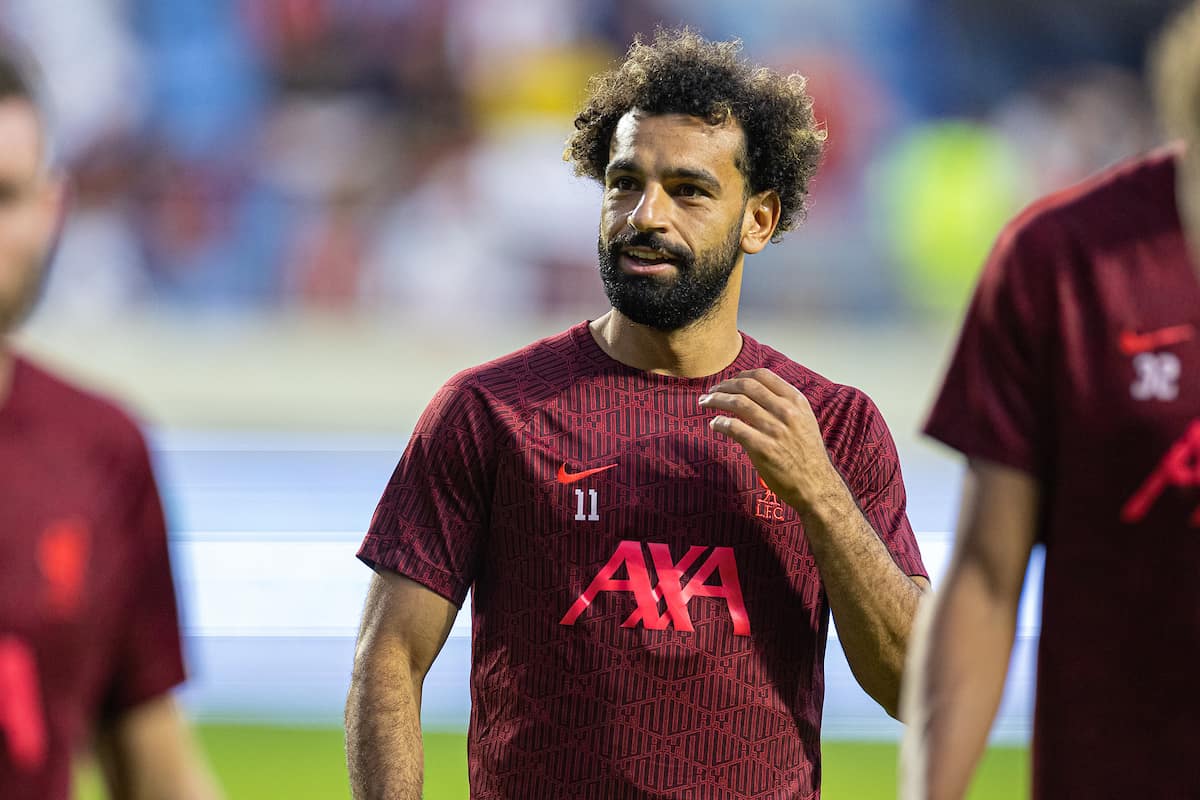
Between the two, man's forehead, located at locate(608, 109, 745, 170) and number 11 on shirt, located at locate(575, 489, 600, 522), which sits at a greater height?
man's forehead, located at locate(608, 109, 745, 170)

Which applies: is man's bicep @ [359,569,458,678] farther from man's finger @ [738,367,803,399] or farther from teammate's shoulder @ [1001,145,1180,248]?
teammate's shoulder @ [1001,145,1180,248]

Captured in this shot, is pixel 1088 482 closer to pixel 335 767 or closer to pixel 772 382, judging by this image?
pixel 772 382

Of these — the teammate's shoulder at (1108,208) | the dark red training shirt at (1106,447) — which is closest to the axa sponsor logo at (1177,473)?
the dark red training shirt at (1106,447)

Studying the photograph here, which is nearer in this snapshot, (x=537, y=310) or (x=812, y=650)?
(x=812, y=650)

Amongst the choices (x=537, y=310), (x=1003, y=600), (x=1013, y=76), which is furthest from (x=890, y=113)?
(x=1003, y=600)

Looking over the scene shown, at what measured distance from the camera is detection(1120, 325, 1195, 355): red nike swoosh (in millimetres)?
1900

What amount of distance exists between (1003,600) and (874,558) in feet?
3.53

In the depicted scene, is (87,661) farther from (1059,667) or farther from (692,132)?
(692,132)

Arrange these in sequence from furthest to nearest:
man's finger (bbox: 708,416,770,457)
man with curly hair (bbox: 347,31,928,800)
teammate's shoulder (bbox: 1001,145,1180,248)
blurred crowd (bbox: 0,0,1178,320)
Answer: blurred crowd (bbox: 0,0,1178,320)
man with curly hair (bbox: 347,31,928,800)
man's finger (bbox: 708,416,770,457)
teammate's shoulder (bbox: 1001,145,1180,248)

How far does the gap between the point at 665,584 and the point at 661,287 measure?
57cm

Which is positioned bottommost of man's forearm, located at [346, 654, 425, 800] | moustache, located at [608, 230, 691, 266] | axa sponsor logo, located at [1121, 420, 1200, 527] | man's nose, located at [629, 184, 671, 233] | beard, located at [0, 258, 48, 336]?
man's forearm, located at [346, 654, 425, 800]

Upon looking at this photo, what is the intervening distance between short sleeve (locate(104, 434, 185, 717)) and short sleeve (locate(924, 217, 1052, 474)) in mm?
906

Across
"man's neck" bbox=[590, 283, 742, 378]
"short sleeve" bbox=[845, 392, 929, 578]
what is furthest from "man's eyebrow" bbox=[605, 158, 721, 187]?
"short sleeve" bbox=[845, 392, 929, 578]

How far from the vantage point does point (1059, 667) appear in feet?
6.46
